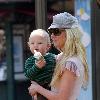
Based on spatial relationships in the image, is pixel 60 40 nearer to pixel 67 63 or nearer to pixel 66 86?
pixel 67 63

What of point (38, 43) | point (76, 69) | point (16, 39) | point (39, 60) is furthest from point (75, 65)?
point (16, 39)

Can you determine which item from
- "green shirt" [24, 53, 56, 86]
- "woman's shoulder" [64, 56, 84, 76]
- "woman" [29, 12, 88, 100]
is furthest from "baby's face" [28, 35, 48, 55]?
"woman's shoulder" [64, 56, 84, 76]

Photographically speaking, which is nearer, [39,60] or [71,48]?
[71,48]

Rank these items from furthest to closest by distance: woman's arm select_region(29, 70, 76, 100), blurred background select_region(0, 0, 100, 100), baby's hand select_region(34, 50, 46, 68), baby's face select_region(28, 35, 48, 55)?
blurred background select_region(0, 0, 100, 100)
baby's face select_region(28, 35, 48, 55)
baby's hand select_region(34, 50, 46, 68)
woman's arm select_region(29, 70, 76, 100)

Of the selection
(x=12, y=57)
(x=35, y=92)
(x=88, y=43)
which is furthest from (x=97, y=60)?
(x=35, y=92)

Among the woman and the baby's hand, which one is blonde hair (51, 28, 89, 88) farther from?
the baby's hand

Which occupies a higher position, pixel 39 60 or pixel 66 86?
pixel 39 60

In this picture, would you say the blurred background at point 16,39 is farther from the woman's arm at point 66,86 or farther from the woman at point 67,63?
the woman's arm at point 66,86

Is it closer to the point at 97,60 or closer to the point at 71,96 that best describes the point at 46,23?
the point at 97,60

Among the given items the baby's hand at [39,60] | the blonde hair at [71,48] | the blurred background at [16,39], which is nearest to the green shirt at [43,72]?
the baby's hand at [39,60]

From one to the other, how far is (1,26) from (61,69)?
3875 mm

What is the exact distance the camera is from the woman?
257 cm

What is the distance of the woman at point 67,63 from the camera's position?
257cm

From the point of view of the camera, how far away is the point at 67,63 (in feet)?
8.54
